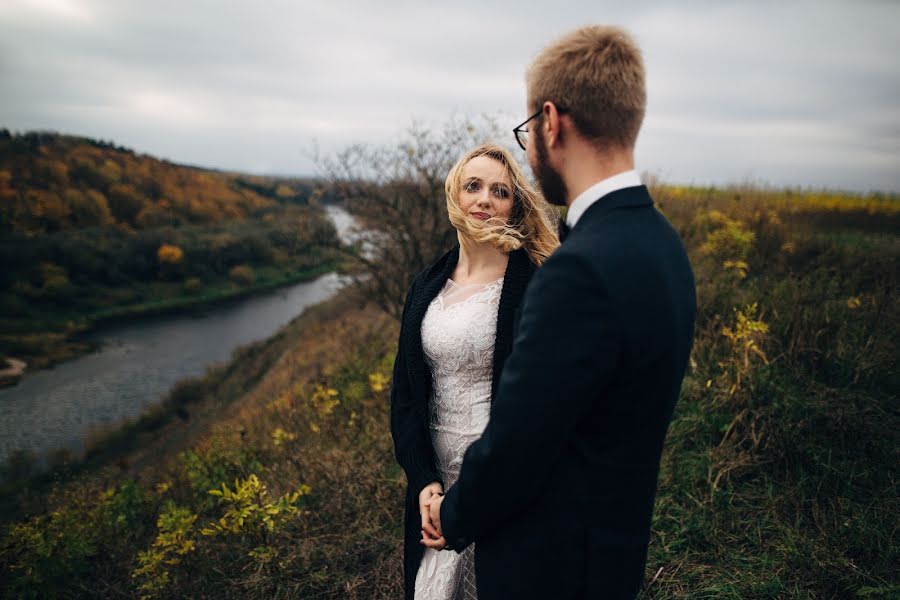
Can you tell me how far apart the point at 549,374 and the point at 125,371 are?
3594 cm

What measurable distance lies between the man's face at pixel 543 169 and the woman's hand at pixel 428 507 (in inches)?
42.6

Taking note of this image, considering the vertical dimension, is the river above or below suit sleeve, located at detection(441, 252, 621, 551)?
below

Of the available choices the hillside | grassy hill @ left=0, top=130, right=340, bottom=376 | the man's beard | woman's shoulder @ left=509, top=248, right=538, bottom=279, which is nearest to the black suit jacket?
the man's beard

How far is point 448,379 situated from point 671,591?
1.77 meters

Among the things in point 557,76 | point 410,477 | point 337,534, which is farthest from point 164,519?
point 557,76

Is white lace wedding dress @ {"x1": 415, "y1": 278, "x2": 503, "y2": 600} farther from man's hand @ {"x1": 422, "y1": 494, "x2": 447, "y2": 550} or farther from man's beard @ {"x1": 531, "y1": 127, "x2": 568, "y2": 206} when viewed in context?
man's beard @ {"x1": 531, "y1": 127, "x2": 568, "y2": 206}

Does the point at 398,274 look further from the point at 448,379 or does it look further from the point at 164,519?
the point at 448,379

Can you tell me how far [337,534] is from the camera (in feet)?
10.6

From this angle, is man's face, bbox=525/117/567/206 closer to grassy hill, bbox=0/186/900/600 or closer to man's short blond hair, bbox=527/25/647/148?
man's short blond hair, bbox=527/25/647/148

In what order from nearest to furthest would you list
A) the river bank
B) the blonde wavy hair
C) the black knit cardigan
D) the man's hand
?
the man's hand
the black knit cardigan
the blonde wavy hair
the river bank

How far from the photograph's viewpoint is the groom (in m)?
0.92

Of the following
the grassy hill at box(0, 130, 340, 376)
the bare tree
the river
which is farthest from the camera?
the grassy hill at box(0, 130, 340, 376)

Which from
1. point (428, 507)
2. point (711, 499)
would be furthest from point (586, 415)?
point (711, 499)

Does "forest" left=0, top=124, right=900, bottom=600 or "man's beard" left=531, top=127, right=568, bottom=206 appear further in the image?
"forest" left=0, top=124, right=900, bottom=600
